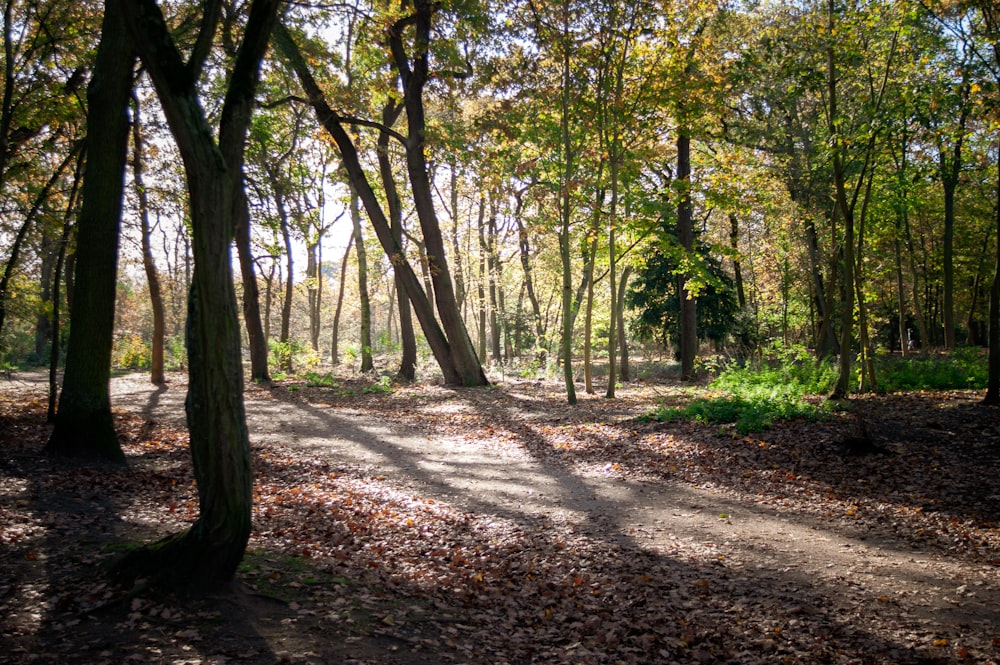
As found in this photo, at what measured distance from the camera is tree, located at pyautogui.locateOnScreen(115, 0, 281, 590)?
4000 mm

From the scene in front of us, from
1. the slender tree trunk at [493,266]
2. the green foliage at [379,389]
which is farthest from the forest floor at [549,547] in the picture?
the slender tree trunk at [493,266]

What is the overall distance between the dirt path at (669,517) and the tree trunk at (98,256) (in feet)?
11.5

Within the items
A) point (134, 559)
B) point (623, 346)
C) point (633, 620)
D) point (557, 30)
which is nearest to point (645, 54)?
point (557, 30)

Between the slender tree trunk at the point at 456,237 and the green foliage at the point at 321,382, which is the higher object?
the slender tree trunk at the point at 456,237

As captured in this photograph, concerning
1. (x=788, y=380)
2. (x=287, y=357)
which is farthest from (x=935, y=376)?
(x=287, y=357)

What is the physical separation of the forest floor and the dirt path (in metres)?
0.03

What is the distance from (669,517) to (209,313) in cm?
593

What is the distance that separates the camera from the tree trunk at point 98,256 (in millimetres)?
7781

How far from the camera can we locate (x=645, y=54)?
14.0 meters

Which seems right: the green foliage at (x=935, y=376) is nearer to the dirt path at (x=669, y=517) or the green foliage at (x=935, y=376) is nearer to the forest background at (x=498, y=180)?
the forest background at (x=498, y=180)

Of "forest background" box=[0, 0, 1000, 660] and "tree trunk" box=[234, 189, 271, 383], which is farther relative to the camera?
"tree trunk" box=[234, 189, 271, 383]

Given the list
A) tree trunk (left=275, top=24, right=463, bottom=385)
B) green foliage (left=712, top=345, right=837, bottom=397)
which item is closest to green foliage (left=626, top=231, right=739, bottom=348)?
green foliage (left=712, top=345, right=837, bottom=397)

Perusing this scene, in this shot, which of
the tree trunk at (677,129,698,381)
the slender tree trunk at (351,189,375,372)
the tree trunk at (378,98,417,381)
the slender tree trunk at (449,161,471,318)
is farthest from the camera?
the slender tree trunk at (449,161,471,318)

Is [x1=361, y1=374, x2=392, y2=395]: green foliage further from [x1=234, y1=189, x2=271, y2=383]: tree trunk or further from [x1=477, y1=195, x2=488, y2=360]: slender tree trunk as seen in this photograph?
[x1=477, y1=195, x2=488, y2=360]: slender tree trunk
